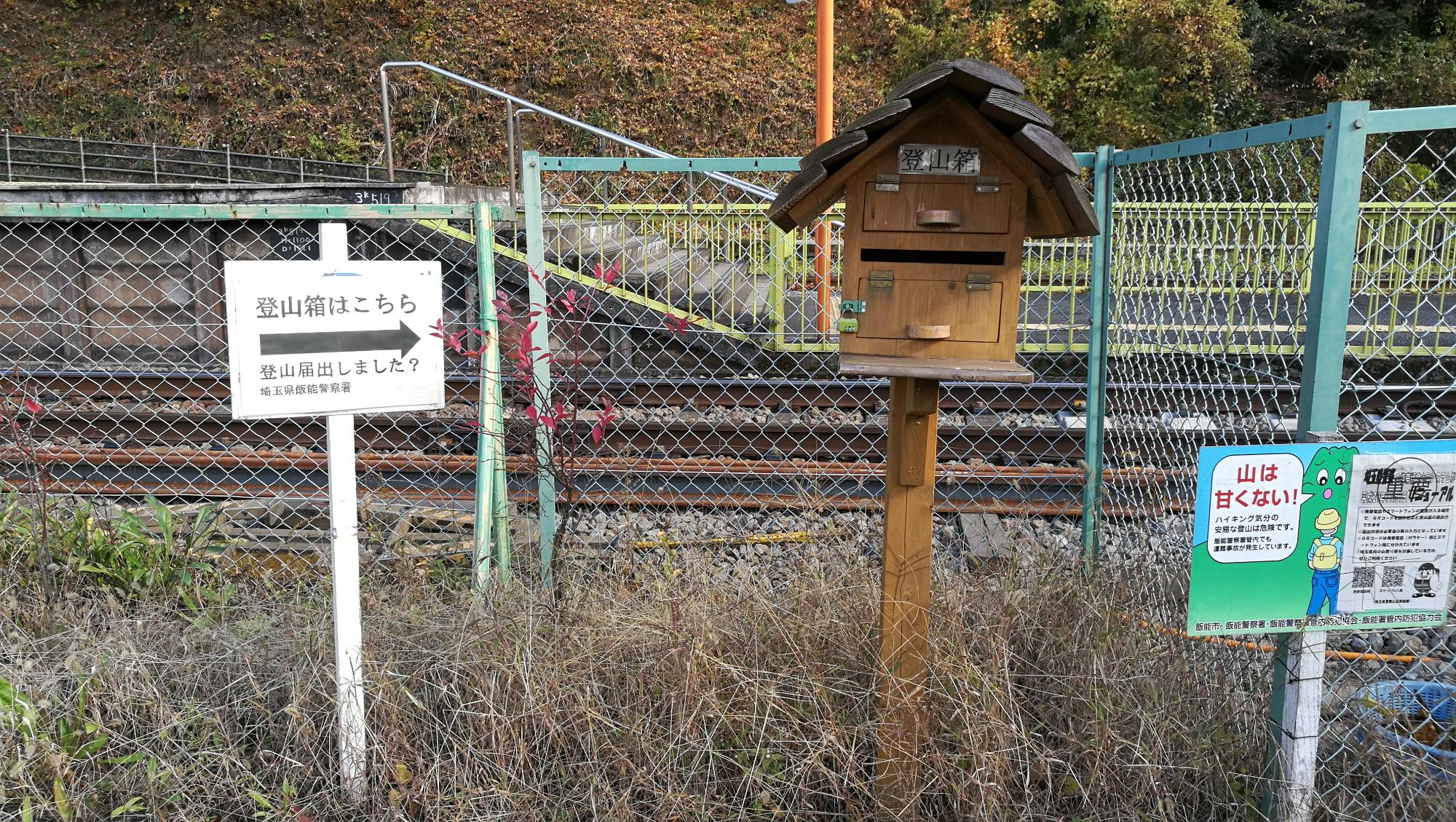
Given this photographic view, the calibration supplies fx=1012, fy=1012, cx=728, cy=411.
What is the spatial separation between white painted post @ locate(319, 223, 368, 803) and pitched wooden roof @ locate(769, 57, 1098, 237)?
132 centimetres

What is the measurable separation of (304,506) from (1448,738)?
4.79m

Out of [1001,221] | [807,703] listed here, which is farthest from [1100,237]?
[807,703]

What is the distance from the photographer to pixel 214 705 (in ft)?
10.2

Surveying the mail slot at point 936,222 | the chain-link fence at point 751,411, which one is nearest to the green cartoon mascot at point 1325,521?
the mail slot at point 936,222

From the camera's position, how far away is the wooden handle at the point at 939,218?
2605 mm

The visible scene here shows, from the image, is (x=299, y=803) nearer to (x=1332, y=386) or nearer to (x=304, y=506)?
(x=304, y=506)

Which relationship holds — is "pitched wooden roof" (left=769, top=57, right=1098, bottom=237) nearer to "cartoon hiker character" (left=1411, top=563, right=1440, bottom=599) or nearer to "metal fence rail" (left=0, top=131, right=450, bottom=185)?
"cartoon hiker character" (left=1411, top=563, right=1440, bottom=599)

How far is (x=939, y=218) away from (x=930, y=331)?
0.96 feet

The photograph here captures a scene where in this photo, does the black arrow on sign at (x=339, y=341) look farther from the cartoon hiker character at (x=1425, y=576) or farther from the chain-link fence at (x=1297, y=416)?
the cartoon hiker character at (x=1425, y=576)

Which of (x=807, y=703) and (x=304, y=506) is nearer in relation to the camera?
(x=807, y=703)

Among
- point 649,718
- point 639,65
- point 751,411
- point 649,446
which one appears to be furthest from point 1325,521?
point 639,65

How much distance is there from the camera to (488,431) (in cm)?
377

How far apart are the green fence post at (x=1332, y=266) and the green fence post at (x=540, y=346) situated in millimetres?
2385

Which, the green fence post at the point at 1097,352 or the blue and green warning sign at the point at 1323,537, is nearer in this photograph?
the blue and green warning sign at the point at 1323,537
